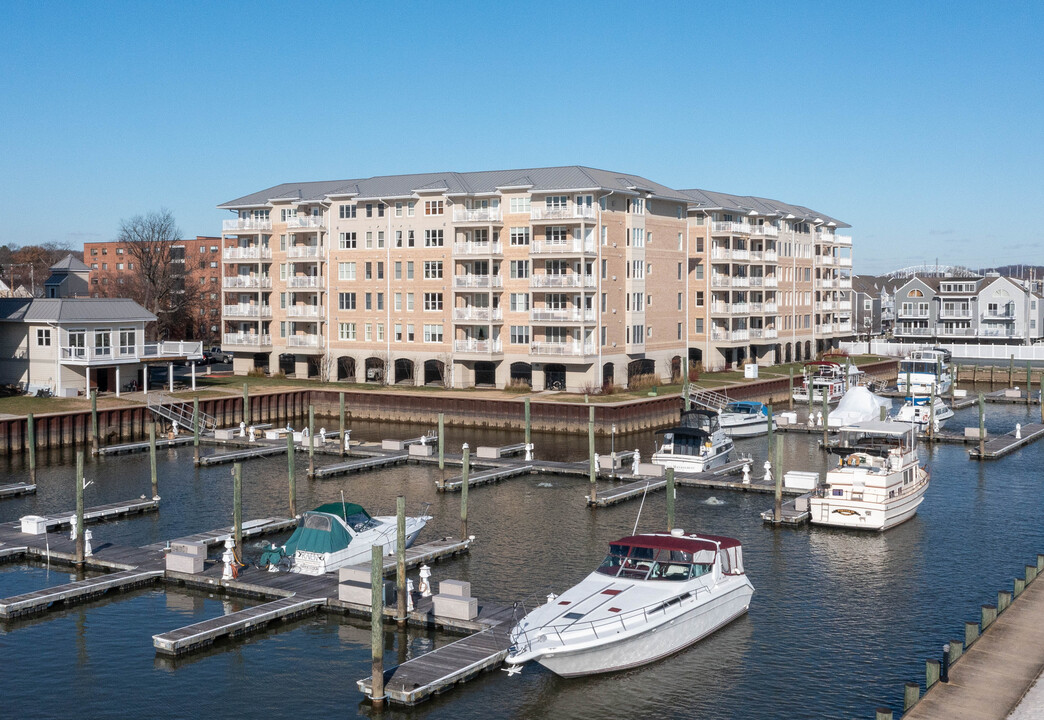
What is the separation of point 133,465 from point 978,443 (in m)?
54.4

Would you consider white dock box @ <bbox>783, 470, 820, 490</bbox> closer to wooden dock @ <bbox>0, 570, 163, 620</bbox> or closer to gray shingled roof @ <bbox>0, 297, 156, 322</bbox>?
wooden dock @ <bbox>0, 570, 163, 620</bbox>

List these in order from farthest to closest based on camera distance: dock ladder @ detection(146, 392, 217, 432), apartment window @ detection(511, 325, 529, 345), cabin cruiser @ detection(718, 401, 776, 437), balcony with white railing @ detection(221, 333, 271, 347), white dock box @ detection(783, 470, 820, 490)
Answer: balcony with white railing @ detection(221, 333, 271, 347)
apartment window @ detection(511, 325, 529, 345)
dock ladder @ detection(146, 392, 217, 432)
cabin cruiser @ detection(718, 401, 776, 437)
white dock box @ detection(783, 470, 820, 490)

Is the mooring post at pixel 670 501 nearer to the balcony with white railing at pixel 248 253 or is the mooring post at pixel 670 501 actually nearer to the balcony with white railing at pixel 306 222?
the balcony with white railing at pixel 306 222

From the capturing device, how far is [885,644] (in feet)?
103

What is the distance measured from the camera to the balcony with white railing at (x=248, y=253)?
103 meters

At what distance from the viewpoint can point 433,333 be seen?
93.6 meters

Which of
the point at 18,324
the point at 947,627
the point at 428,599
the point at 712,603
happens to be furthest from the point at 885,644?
the point at 18,324

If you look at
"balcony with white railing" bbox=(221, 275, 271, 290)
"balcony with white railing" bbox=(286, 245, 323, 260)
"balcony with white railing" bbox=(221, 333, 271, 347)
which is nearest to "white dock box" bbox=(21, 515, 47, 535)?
"balcony with white railing" bbox=(286, 245, 323, 260)

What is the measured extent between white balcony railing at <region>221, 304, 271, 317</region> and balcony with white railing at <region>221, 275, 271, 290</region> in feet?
6.17

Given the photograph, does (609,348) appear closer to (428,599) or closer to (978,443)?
(978,443)

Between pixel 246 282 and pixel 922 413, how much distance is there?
6378 cm

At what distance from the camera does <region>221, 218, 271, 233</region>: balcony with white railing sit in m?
103

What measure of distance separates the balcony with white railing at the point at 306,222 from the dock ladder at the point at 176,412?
25756mm

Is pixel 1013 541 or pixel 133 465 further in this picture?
pixel 133 465
